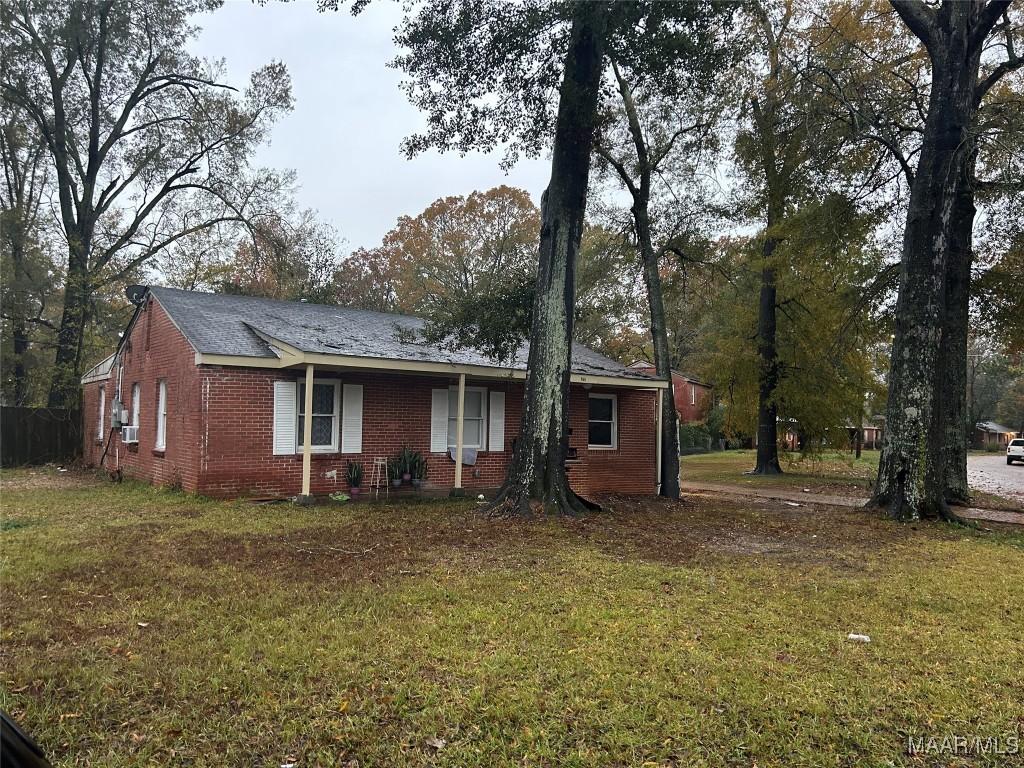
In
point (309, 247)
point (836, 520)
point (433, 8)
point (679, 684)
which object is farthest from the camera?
point (309, 247)

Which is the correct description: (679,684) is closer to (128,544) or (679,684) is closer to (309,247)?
(128,544)

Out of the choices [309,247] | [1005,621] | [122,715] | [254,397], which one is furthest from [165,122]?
[1005,621]

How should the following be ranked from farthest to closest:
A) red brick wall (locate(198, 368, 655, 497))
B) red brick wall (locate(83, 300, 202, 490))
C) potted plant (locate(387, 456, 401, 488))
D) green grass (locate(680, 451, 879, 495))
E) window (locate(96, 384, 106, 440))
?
1. green grass (locate(680, 451, 879, 495))
2. window (locate(96, 384, 106, 440))
3. potted plant (locate(387, 456, 401, 488))
4. red brick wall (locate(83, 300, 202, 490))
5. red brick wall (locate(198, 368, 655, 497))

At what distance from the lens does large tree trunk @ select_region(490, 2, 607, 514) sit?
9.70 m

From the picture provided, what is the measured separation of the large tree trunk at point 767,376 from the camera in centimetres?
2175

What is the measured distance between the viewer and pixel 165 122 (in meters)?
22.6

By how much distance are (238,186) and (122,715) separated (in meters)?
23.2

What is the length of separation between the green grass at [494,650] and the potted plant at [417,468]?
462cm

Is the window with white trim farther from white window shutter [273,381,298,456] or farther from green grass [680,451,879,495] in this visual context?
green grass [680,451,879,495]

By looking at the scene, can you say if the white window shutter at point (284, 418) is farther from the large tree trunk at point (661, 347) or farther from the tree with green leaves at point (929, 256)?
the tree with green leaves at point (929, 256)

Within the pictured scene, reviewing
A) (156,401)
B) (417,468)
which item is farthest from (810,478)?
(156,401)

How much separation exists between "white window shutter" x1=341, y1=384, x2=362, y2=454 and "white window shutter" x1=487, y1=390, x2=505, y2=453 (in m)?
2.80

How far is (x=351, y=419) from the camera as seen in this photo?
39.3 feet

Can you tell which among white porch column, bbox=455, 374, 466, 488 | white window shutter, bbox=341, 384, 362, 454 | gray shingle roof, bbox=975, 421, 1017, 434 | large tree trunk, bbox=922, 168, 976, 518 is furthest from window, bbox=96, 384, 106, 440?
gray shingle roof, bbox=975, 421, 1017, 434
